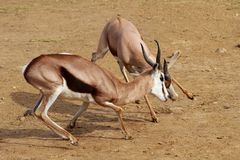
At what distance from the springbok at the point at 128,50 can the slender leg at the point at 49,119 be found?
1.71 m

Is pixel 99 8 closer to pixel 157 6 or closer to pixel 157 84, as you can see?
pixel 157 6

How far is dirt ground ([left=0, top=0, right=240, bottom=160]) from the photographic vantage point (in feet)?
29.9

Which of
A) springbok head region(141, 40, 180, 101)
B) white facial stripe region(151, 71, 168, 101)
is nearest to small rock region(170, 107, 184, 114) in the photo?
springbok head region(141, 40, 180, 101)

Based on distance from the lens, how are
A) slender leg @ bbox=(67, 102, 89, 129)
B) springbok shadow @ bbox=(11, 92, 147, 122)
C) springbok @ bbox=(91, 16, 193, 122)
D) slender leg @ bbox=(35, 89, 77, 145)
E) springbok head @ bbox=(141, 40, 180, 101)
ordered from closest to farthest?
slender leg @ bbox=(35, 89, 77, 145) → springbok head @ bbox=(141, 40, 180, 101) → slender leg @ bbox=(67, 102, 89, 129) → springbok @ bbox=(91, 16, 193, 122) → springbok shadow @ bbox=(11, 92, 147, 122)

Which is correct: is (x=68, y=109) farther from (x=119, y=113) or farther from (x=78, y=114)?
(x=119, y=113)

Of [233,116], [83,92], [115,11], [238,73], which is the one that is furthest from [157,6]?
[83,92]

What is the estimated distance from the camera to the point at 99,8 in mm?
19141

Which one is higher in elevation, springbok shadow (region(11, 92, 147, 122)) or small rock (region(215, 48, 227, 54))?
springbok shadow (region(11, 92, 147, 122))

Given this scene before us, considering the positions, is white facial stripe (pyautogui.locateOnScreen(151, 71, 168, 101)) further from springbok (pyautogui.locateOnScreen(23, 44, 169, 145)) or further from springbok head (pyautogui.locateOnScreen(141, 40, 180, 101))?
springbok (pyautogui.locateOnScreen(23, 44, 169, 145))

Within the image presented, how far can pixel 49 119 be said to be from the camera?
29.8ft

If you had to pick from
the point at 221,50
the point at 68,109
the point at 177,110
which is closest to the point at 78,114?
the point at 68,109

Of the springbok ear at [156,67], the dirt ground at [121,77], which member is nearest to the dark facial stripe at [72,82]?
the dirt ground at [121,77]

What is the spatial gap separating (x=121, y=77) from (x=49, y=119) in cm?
393

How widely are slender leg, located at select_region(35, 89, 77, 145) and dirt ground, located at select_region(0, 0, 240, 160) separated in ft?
0.56
